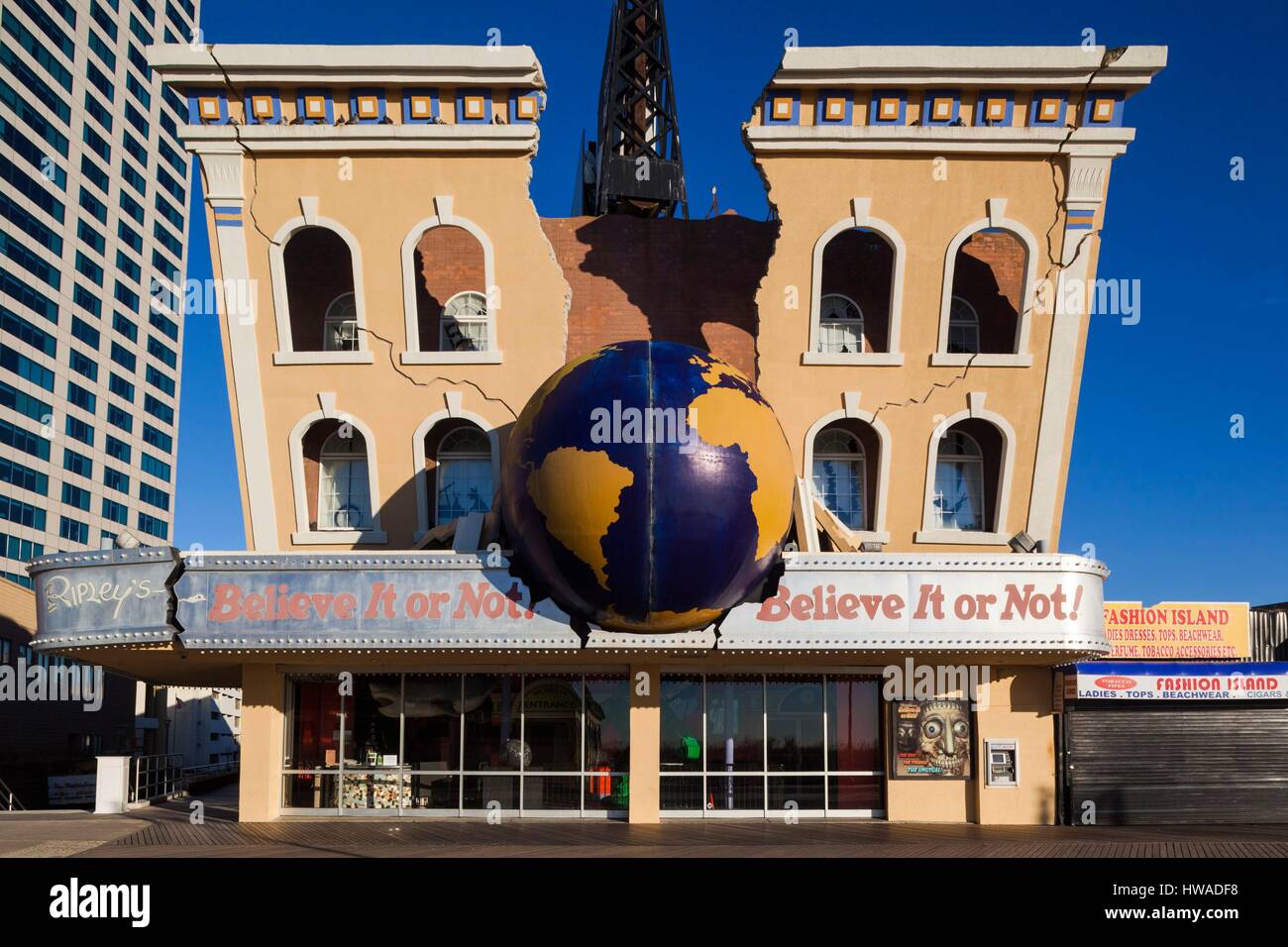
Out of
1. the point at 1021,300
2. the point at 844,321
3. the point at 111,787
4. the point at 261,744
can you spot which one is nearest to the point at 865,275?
the point at 844,321

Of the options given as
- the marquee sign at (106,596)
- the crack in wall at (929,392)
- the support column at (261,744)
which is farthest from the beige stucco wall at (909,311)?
the marquee sign at (106,596)

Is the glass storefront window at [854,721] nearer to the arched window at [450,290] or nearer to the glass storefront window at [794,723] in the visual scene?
the glass storefront window at [794,723]

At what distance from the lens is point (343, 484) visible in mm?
23500

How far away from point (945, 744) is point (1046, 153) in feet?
38.6

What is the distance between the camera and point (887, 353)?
22609mm

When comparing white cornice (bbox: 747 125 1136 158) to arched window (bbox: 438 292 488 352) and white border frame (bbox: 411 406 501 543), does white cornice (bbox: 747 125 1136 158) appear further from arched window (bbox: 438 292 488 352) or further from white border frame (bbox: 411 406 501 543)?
white border frame (bbox: 411 406 501 543)

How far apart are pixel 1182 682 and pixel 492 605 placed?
45.0 feet

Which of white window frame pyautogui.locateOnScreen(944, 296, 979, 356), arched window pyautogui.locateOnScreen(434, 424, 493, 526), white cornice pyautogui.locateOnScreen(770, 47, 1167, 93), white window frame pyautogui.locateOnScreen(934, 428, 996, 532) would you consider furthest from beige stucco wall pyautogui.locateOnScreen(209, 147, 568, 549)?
white window frame pyautogui.locateOnScreen(944, 296, 979, 356)

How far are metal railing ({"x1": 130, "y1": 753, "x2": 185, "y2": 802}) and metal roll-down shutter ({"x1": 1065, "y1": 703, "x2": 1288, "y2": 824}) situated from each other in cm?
2061

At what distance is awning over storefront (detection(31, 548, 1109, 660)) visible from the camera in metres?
19.6

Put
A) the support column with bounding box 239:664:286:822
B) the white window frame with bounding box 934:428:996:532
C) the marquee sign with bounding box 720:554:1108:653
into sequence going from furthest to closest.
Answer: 1. the white window frame with bounding box 934:428:996:532
2. the support column with bounding box 239:664:286:822
3. the marquee sign with bounding box 720:554:1108:653

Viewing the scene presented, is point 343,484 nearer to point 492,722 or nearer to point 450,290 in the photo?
point 450,290
